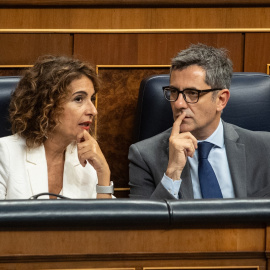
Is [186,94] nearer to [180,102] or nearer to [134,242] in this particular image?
[180,102]

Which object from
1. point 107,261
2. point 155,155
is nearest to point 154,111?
point 155,155

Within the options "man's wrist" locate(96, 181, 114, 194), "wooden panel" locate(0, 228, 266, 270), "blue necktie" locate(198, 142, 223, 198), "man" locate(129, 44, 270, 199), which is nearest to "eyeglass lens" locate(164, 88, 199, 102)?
"man" locate(129, 44, 270, 199)

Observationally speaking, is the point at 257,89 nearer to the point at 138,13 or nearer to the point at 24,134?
the point at 138,13

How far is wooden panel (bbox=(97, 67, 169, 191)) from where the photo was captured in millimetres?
1306

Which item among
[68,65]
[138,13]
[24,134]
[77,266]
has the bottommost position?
[77,266]

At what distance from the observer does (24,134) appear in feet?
3.68

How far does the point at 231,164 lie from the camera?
43.4 inches

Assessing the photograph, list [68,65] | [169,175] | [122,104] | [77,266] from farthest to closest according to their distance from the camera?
[122,104]
[68,65]
[169,175]
[77,266]

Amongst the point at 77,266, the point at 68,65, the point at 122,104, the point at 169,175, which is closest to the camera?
the point at 77,266

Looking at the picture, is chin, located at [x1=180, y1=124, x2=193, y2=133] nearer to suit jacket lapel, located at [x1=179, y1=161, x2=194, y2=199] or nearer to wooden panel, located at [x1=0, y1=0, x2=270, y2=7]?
suit jacket lapel, located at [x1=179, y1=161, x2=194, y2=199]

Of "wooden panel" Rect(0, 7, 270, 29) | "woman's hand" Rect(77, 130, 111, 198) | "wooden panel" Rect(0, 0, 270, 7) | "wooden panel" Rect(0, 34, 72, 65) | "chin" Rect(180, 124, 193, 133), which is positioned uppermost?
"wooden panel" Rect(0, 0, 270, 7)

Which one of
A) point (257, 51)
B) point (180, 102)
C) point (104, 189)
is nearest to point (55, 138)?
point (104, 189)

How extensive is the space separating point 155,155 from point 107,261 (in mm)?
511

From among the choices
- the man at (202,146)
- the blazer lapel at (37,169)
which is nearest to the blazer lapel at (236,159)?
the man at (202,146)
